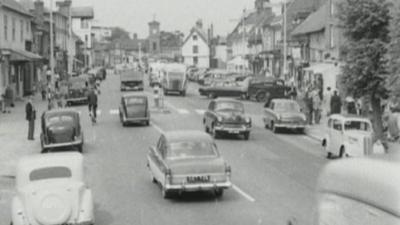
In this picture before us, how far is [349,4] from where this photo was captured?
88.7ft

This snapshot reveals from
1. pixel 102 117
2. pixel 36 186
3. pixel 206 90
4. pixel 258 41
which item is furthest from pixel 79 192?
pixel 258 41

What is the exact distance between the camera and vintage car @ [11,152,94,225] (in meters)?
13.3

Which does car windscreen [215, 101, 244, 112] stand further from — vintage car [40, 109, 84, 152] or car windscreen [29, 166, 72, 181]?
car windscreen [29, 166, 72, 181]

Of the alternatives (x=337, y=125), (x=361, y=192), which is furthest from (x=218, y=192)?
(x=361, y=192)

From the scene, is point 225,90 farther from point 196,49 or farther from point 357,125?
point 196,49

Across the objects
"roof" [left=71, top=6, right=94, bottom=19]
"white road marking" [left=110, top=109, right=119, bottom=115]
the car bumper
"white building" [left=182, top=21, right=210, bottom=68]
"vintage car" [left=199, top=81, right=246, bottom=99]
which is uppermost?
"roof" [left=71, top=6, right=94, bottom=19]

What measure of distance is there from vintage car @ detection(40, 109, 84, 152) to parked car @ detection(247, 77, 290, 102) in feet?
92.5

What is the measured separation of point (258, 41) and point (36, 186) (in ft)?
265

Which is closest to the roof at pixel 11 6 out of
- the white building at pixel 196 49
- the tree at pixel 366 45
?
the tree at pixel 366 45

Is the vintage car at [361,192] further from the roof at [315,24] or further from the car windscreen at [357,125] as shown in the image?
the roof at [315,24]

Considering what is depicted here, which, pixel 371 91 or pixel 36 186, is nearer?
pixel 36 186

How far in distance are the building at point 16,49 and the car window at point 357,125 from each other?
28.1 metres

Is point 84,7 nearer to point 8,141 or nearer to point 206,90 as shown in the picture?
point 206,90

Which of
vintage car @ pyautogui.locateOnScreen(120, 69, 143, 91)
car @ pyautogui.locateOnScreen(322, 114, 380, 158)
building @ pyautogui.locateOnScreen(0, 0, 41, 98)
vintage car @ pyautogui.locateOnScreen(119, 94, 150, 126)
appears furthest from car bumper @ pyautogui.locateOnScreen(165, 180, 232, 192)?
vintage car @ pyautogui.locateOnScreen(120, 69, 143, 91)
